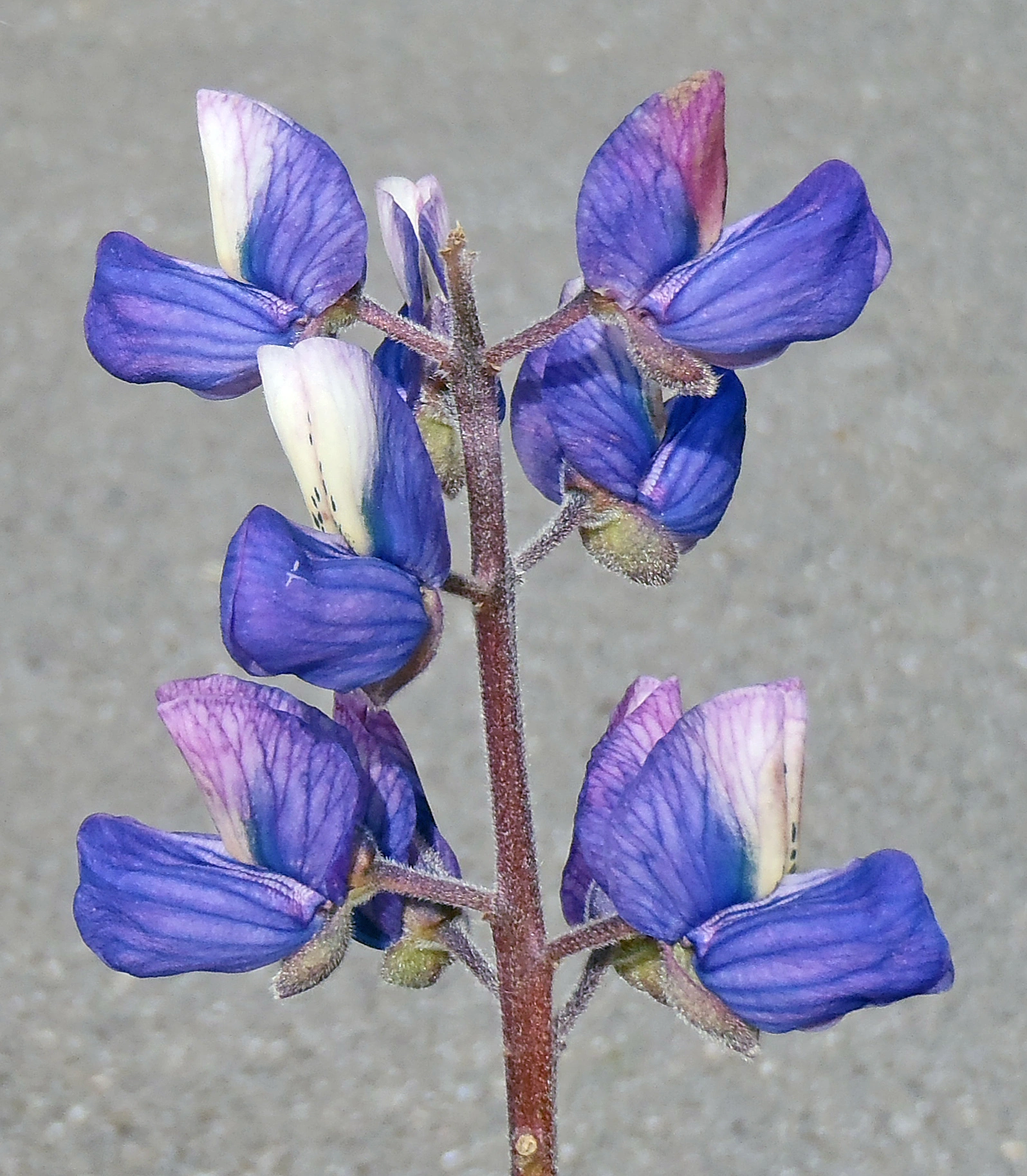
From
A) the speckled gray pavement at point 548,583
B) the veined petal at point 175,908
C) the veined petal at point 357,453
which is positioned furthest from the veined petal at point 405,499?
the speckled gray pavement at point 548,583

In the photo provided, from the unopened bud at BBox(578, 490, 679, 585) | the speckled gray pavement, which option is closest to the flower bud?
the unopened bud at BBox(578, 490, 679, 585)

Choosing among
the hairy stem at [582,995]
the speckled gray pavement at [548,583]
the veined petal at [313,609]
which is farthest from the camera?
the speckled gray pavement at [548,583]

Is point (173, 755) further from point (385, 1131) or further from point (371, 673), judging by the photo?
point (371, 673)

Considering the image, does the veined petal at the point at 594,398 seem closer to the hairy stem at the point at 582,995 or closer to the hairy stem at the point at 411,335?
the hairy stem at the point at 411,335

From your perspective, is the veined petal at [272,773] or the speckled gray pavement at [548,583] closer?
the veined petal at [272,773]

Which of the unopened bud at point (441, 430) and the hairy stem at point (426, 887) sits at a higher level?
the unopened bud at point (441, 430)

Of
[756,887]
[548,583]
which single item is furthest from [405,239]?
[548,583]

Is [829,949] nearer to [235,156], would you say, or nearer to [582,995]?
[582,995]
